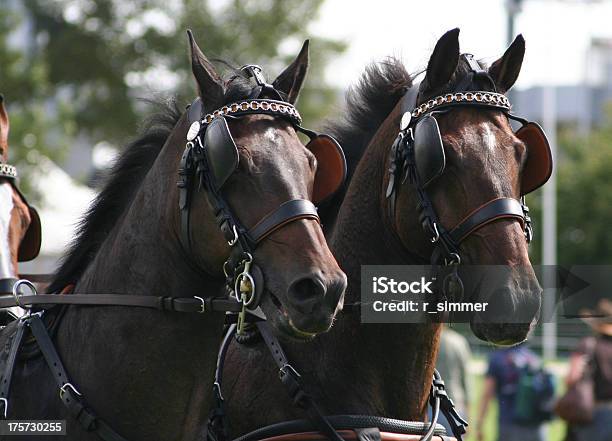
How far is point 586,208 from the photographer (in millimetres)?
42500

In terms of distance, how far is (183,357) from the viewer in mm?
3859

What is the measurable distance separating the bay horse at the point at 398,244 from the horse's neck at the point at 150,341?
23.4 inches

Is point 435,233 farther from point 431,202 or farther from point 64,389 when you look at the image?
point 64,389

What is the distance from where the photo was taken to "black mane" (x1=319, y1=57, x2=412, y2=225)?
500cm

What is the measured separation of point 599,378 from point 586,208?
34389 millimetres

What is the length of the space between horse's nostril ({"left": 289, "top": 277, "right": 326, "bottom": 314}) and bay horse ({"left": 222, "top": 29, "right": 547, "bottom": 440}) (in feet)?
3.07

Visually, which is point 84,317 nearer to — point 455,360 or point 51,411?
point 51,411

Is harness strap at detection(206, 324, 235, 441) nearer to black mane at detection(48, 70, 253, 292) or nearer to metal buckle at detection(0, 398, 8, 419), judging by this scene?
black mane at detection(48, 70, 253, 292)

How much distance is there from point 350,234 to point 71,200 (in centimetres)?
1229

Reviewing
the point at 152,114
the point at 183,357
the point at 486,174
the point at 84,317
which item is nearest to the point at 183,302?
the point at 183,357

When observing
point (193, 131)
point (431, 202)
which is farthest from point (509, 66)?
point (193, 131)

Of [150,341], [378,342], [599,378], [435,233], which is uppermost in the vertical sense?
[599,378]

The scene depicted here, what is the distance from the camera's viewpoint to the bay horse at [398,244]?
416cm

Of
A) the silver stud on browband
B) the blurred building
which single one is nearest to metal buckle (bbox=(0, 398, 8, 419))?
the silver stud on browband
